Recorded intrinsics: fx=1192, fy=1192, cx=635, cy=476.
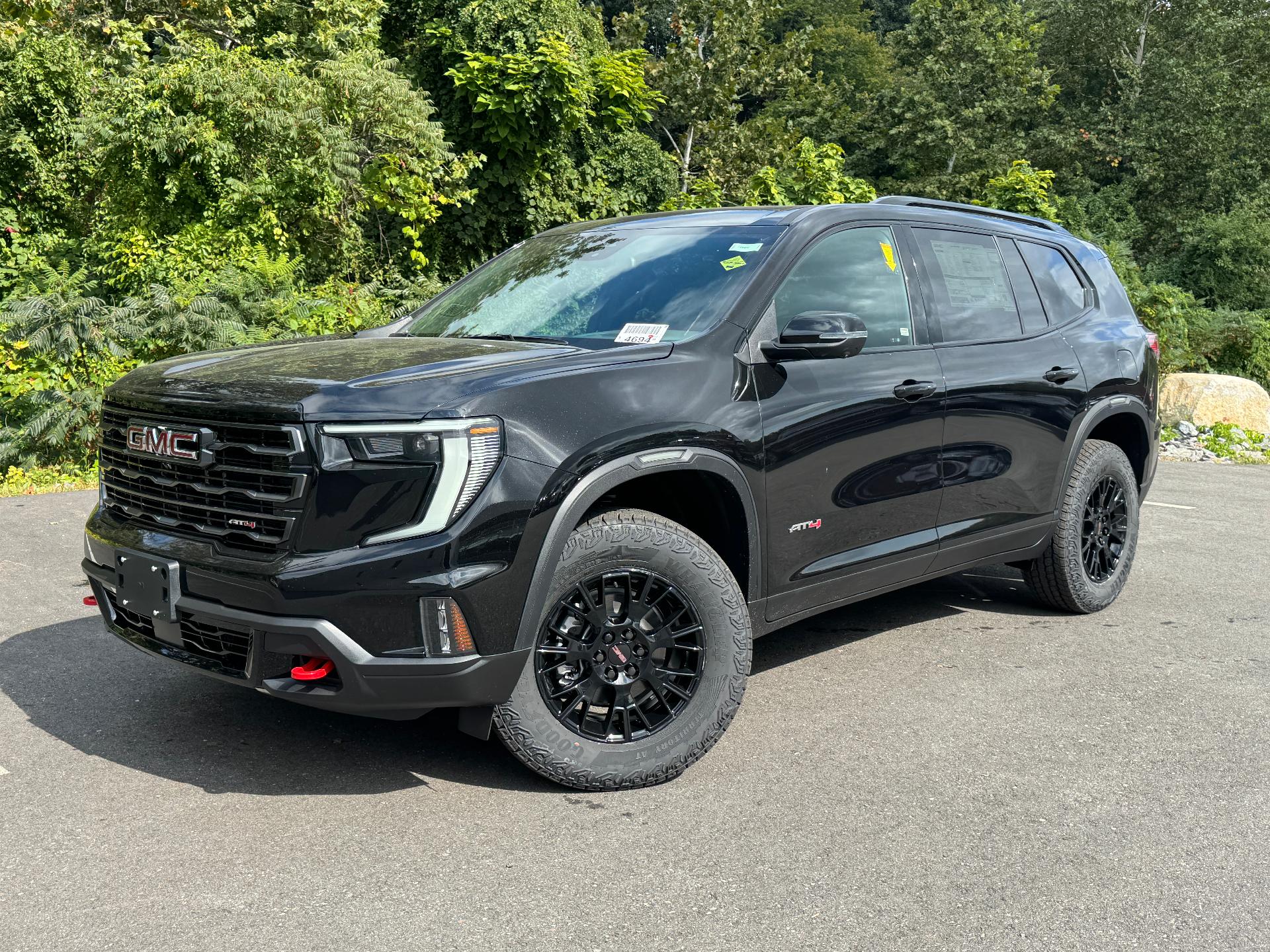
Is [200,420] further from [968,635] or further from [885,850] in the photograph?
[968,635]

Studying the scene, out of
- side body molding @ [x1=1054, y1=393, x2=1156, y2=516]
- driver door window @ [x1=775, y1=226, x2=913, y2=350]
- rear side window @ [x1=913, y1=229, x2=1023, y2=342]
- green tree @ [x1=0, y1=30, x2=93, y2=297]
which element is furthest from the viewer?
green tree @ [x1=0, y1=30, x2=93, y2=297]

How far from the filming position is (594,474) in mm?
3529

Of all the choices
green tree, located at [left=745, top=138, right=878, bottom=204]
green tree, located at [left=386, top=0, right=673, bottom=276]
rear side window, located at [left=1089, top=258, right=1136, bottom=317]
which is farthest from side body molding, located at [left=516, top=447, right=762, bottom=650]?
green tree, located at [left=386, top=0, right=673, bottom=276]

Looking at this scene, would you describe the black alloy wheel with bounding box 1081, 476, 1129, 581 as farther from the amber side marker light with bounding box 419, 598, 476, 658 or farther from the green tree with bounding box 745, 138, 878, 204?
the green tree with bounding box 745, 138, 878, 204

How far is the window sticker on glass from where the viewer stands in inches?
197

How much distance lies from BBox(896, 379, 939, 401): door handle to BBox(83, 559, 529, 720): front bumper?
194 cm

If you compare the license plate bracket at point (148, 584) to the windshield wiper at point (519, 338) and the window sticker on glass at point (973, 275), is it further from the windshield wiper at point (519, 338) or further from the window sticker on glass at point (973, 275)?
the window sticker on glass at point (973, 275)

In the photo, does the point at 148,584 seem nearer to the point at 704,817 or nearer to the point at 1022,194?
the point at 704,817

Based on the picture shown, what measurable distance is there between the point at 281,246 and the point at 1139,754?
38.6 feet

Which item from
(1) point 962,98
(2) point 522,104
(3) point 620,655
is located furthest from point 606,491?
(1) point 962,98

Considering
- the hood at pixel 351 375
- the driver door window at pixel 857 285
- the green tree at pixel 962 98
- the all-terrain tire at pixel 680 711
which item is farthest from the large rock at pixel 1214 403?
the green tree at pixel 962 98

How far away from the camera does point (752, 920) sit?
115 inches

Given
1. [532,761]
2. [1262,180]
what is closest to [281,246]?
[532,761]

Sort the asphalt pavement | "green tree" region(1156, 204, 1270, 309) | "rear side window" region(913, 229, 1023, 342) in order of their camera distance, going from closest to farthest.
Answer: the asphalt pavement < "rear side window" region(913, 229, 1023, 342) < "green tree" region(1156, 204, 1270, 309)
